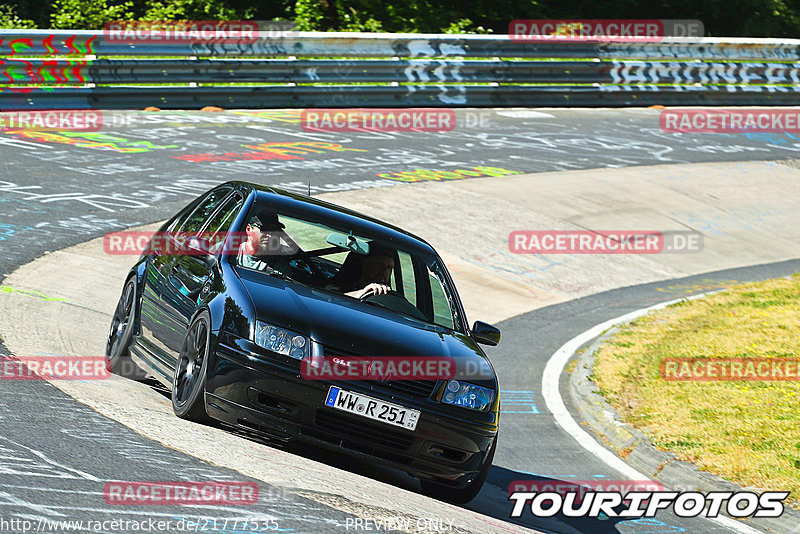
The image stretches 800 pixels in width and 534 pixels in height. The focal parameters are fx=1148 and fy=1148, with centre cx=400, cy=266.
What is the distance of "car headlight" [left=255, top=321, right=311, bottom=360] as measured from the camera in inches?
255

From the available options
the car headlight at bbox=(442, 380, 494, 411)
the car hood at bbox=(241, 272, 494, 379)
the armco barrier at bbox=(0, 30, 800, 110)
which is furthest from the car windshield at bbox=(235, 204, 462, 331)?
the armco barrier at bbox=(0, 30, 800, 110)

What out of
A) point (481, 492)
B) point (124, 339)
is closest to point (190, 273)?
point (124, 339)

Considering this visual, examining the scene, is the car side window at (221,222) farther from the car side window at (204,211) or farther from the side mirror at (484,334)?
the side mirror at (484,334)

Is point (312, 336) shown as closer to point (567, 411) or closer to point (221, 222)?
point (221, 222)

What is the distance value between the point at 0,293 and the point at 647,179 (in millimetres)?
13500

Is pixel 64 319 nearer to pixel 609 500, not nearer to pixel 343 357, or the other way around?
pixel 343 357

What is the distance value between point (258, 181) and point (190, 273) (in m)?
9.92

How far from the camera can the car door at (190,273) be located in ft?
24.1

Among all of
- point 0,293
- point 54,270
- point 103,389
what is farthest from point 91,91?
point 103,389

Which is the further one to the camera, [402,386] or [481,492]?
[481,492]

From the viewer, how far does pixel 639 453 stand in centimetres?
930

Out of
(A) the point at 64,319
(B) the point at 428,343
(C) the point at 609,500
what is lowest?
(C) the point at 609,500

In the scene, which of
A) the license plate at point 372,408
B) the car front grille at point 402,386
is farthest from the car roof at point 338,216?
the license plate at point 372,408

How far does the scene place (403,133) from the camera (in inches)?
885
